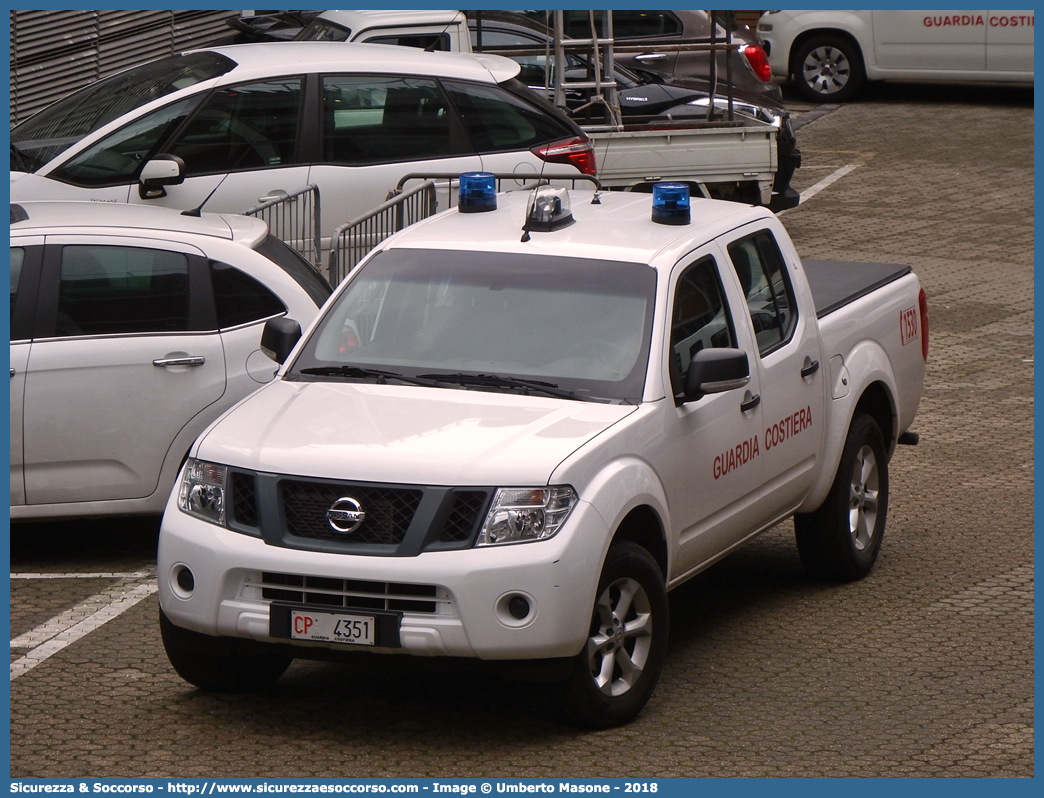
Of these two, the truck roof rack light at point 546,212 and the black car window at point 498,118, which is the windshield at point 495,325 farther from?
the black car window at point 498,118

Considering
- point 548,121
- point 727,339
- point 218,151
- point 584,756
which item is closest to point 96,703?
point 584,756

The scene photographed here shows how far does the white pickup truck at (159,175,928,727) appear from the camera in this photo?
5391mm

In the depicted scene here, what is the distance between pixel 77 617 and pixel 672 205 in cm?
305

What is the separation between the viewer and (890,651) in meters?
6.71

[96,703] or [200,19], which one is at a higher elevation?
[200,19]

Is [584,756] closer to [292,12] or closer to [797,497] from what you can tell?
[797,497]

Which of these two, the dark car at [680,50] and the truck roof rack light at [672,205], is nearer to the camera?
the truck roof rack light at [672,205]

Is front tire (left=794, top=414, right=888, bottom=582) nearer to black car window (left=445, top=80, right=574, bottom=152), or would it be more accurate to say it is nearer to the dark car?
black car window (left=445, top=80, right=574, bottom=152)

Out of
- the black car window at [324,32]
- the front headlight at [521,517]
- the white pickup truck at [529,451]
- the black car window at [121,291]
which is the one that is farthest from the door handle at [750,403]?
the black car window at [324,32]

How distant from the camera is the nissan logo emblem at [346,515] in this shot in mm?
5422

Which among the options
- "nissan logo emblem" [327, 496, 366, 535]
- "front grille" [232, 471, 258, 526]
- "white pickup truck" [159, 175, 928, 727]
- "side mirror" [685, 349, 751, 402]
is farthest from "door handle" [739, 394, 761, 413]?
"front grille" [232, 471, 258, 526]

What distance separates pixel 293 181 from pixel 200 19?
8.49m

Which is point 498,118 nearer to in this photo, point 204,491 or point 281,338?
point 281,338

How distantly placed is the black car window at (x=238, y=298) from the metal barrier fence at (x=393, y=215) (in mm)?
1138
